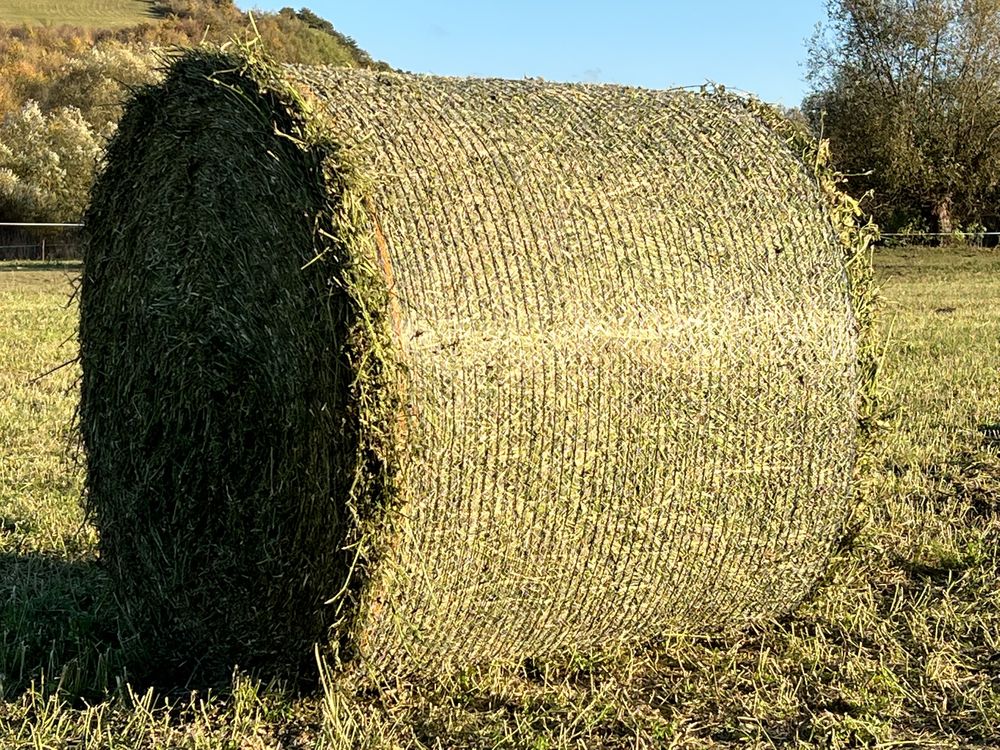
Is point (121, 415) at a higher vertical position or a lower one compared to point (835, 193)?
lower

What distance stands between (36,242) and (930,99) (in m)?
25.0

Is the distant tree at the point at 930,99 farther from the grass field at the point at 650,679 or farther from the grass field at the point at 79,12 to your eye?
the grass field at the point at 79,12

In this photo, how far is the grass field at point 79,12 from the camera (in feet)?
216

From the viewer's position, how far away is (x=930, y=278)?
21234mm

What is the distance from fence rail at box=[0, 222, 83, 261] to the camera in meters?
32.4

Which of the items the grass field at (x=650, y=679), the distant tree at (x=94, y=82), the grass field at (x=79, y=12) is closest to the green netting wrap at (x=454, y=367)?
the grass field at (x=650, y=679)

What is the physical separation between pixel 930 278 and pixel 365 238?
63.4ft

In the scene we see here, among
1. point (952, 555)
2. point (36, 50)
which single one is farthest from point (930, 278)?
point (36, 50)

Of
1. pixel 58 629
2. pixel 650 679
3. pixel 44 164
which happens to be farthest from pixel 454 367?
pixel 44 164

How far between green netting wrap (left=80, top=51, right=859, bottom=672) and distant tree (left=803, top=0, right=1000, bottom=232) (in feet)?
86.3

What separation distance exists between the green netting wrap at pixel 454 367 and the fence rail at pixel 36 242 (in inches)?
1124

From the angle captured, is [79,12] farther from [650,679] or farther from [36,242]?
[650,679]

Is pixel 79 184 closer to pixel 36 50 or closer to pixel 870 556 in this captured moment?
pixel 36 50

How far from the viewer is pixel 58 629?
4879mm
